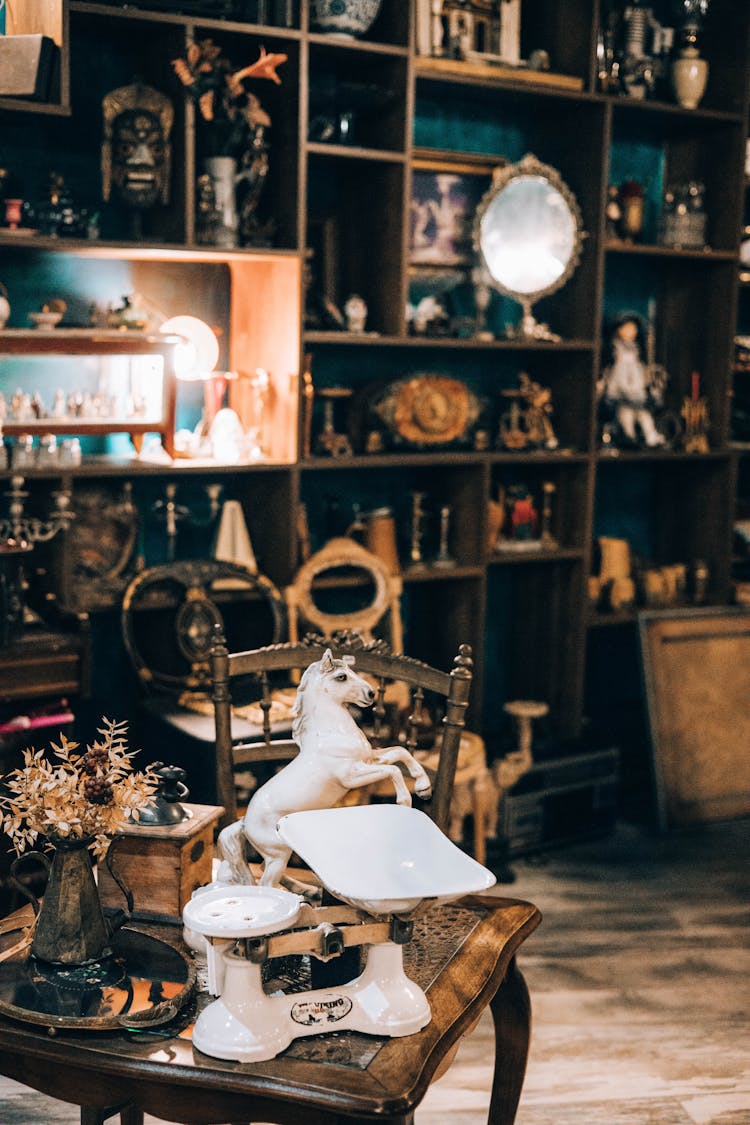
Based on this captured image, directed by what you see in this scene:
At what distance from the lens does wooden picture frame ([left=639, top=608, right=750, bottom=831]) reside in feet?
15.4

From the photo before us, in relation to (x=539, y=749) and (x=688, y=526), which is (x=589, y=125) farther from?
(x=539, y=749)

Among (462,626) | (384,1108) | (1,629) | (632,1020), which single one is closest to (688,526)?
(462,626)

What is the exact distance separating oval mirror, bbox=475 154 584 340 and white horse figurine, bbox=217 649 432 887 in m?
2.94

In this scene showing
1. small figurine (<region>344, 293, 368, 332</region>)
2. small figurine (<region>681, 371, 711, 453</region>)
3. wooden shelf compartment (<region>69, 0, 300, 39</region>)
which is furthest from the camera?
small figurine (<region>681, 371, 711, 453</region>)

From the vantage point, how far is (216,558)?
408 centimetres

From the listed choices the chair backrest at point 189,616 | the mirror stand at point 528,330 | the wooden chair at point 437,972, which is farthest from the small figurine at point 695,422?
the wooden chair at point 437,972

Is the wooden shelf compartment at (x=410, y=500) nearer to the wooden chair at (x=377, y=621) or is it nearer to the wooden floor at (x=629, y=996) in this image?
the wooden chair at (x=377, y=621)

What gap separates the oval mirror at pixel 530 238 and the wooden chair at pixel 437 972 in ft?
7.73

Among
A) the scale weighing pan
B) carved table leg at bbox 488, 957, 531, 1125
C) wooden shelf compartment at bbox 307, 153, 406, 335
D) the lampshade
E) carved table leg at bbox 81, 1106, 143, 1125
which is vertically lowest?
carved table leg at bbox 81, 1106, 143, 1125

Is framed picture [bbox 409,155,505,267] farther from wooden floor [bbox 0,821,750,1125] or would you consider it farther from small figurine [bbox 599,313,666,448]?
wooden floor [bbox 0,821,750,1125]

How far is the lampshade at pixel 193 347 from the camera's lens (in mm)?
4074

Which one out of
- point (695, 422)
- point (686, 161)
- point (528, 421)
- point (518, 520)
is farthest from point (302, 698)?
point (686, 161)

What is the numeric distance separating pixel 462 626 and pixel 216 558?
0.97 m

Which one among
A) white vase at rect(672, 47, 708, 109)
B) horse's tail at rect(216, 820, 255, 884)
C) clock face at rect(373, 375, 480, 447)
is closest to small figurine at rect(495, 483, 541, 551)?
clock face at rect(373, 375, 480, 447)
